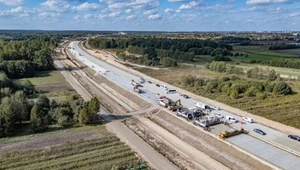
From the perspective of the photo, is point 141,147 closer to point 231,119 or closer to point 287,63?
point 231,119

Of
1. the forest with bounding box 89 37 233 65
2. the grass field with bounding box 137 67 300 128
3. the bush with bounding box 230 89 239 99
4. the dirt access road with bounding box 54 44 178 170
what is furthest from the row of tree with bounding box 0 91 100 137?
the forest with bounding box 89 37 233 65

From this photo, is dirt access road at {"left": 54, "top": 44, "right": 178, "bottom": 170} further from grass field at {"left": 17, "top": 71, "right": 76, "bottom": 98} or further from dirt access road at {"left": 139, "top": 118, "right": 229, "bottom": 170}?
grass field at {"left": 17, "top": 71, "right": 76, "bottom": 98}

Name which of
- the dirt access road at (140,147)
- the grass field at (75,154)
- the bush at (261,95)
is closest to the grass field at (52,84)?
the dirt access road at (140,147)

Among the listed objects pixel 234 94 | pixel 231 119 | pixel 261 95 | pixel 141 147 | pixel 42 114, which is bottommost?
pixel 141 147

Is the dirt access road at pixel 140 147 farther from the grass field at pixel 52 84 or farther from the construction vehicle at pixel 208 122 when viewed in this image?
the grass field at pixel 52 84

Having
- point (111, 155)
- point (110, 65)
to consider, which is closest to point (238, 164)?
point (111, 155)

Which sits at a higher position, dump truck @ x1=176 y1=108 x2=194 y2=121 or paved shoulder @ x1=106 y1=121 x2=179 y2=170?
dump truck @ x1=176 y1=108 x2=194 y2=121

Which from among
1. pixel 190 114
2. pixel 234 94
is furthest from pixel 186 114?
pixel 234 94
